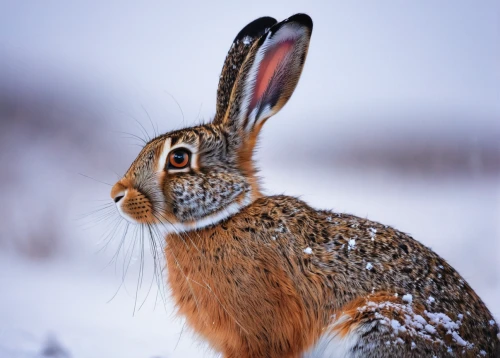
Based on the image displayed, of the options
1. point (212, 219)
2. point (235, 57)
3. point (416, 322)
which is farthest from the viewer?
point (235, 57)

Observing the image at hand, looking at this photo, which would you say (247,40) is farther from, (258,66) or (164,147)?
(164,147)

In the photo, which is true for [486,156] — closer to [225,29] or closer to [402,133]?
[402,133]

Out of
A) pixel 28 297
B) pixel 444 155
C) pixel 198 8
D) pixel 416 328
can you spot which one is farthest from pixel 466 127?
pixel 28 297

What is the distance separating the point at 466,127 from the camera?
4.75 ft

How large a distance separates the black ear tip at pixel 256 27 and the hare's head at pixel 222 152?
0.05m

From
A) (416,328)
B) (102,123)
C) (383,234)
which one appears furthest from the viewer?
(102,123)

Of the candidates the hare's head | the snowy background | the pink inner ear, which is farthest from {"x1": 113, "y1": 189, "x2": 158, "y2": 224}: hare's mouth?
the pink inner ear

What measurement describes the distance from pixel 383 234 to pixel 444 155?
0.35 meters

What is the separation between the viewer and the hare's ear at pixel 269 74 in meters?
1.20

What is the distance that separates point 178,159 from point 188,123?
0.62ft

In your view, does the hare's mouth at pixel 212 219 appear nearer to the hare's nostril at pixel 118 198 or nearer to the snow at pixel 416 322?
the hare's nostril at pixel 118 198

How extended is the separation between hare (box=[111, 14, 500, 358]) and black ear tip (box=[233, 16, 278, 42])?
0.12 meters

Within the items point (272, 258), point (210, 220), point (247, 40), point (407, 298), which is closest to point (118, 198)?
point (210, 220)

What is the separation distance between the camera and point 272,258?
119 cm
